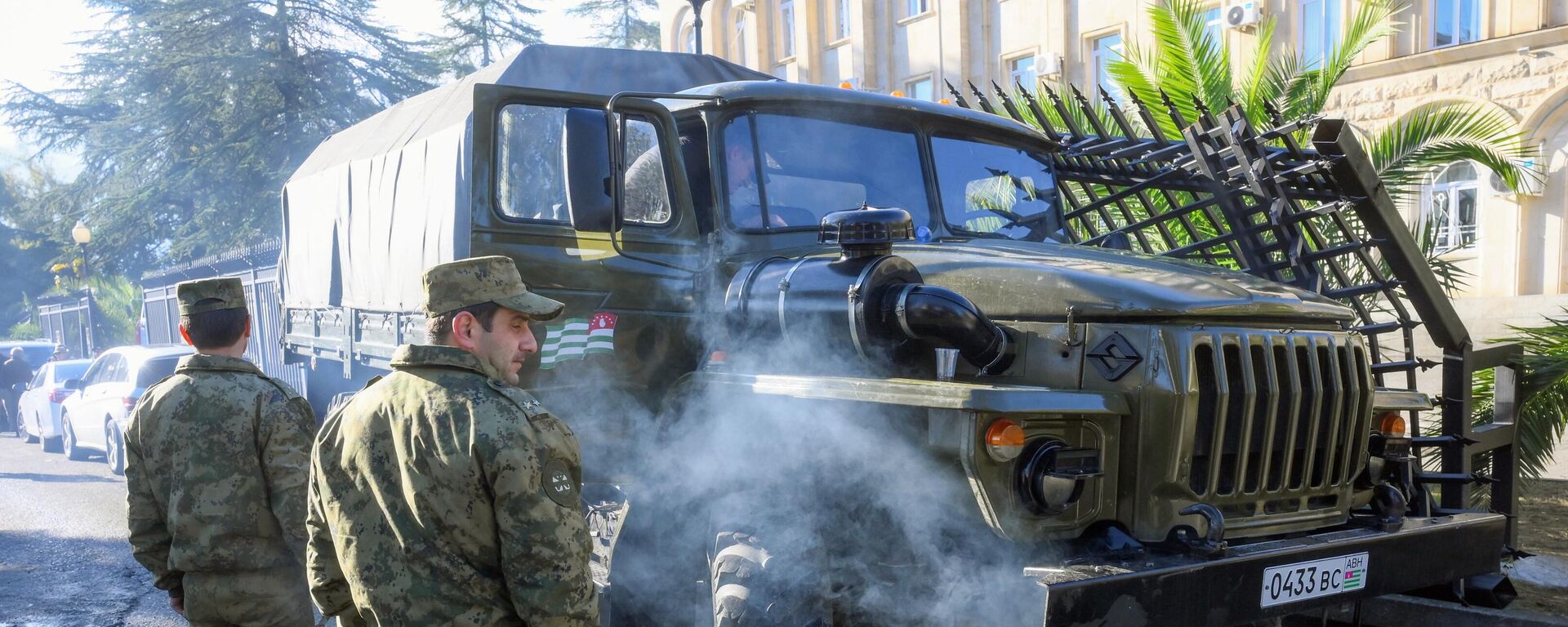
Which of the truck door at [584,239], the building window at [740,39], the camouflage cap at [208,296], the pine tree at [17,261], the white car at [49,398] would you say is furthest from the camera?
the pine tree at [17,261]

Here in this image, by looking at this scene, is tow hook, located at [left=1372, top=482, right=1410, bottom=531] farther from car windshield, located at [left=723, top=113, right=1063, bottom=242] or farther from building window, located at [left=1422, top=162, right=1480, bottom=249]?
building window, located at [left=1422, top=162, right=1480, bottom=249]

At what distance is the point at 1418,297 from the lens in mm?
5492

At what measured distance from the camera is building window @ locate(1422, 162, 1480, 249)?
16.6 m

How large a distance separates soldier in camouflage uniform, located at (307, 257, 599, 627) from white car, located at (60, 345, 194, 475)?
420 inches

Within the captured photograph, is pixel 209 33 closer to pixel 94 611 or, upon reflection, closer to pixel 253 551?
pixel 94 611

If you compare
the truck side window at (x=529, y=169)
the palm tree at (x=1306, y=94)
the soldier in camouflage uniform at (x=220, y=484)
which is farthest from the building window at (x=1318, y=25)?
the soldier in camouflage uniform at (x=220, y=484)

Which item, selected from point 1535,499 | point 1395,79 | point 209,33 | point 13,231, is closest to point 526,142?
point 1535,499

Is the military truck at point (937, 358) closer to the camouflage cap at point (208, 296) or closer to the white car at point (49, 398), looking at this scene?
the camouflage cap at point (208, 296)

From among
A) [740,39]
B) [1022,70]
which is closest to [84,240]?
[740,39]

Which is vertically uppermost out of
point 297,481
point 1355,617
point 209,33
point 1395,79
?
point 209,33

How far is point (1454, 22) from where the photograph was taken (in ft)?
53.8

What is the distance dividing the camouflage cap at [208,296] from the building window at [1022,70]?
1911 centimetres

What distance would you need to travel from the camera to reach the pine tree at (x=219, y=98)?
2445cm

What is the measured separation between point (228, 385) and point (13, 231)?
53734mm
